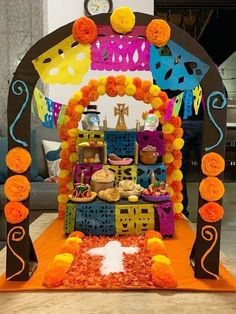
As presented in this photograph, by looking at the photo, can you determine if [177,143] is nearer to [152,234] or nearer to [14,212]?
[152,234]

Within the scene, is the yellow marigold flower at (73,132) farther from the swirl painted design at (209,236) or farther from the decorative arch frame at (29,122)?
the swirl painted design at (209,236)

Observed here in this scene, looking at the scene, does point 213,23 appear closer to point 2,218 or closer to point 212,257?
point 2,218

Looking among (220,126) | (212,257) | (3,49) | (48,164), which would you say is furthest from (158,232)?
(3,49)

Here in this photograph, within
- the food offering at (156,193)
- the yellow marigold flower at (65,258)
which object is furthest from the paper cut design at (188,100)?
the yellow marigold flower at (65,258)

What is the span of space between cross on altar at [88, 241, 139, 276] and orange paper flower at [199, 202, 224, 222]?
0.55m

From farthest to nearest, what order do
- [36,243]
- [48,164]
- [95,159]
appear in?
[48,164], [95,159], [36,243]

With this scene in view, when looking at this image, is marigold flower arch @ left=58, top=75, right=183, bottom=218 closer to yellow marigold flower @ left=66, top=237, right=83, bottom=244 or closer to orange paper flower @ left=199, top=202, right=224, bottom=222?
yellow marigold flower @ left=66, top=237, right=83, bottom=244

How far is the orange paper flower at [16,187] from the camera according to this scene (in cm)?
208

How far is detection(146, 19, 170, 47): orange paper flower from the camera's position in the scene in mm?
2020

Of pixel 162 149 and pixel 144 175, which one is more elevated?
pixel 162 149

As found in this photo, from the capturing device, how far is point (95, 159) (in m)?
3.40

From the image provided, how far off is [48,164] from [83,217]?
1.79 meters

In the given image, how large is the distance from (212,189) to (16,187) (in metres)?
1.02

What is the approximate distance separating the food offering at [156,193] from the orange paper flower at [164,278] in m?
0.94
